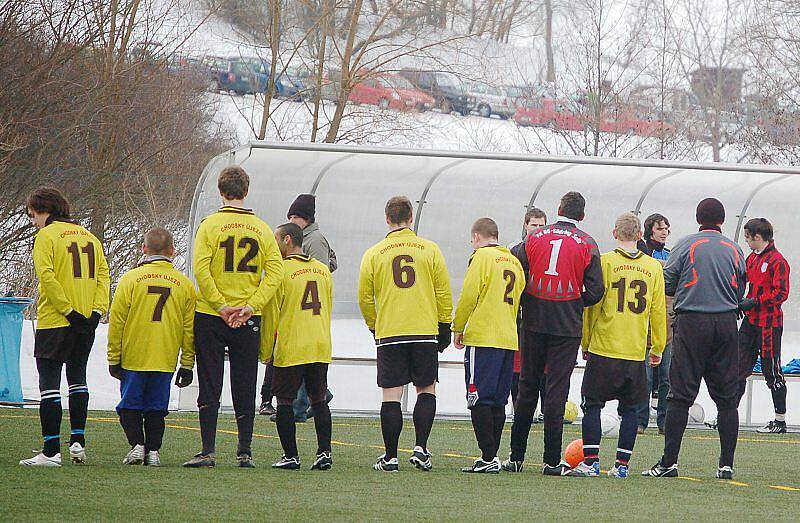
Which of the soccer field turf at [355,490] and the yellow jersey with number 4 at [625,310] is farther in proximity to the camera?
the yellow jersey with number 4 at [625,310]

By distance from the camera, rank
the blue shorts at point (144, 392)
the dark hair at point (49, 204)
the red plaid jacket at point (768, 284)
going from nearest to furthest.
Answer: the dark hair at point (49, 204) < the blue shorts at point (144, 392) < the red plaid jacket at point (768, 284)

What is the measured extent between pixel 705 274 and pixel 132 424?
396 centimetres

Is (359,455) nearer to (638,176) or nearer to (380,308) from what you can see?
(380,308)

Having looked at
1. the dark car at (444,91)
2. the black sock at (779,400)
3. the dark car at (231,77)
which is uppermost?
the dark car at (231,77)

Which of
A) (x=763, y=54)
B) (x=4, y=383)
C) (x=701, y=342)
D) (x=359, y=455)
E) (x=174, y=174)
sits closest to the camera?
(x=701, y=342)

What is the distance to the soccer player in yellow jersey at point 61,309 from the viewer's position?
7730 millimetres

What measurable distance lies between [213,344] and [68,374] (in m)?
0.93

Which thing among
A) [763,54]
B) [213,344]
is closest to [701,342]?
[213,344]

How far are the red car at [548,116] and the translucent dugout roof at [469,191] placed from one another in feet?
52.3

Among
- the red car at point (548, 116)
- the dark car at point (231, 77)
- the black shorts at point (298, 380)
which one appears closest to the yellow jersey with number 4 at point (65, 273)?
the black shorts at point (298, 380)

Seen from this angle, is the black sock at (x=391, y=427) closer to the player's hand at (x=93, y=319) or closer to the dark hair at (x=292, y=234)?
the dark hair at (x=292, y=234)

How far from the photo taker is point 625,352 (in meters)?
8.41

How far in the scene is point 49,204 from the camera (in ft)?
25.9

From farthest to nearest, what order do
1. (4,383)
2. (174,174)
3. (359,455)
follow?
(174,174)
(4,383)
(359,455)
